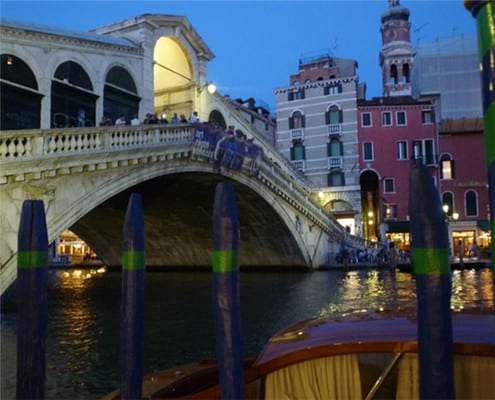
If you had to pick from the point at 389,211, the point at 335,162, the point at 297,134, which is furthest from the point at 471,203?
the point at 297,134

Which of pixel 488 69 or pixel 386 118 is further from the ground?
pixel 386 118

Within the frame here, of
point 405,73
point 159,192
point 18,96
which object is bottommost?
point 159,192

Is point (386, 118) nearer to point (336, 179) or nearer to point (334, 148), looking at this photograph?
point (334, 148)

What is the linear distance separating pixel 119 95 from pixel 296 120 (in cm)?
1585

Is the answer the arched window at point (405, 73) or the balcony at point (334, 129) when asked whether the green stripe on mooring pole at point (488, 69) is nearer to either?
the balcony at point (334, 129)

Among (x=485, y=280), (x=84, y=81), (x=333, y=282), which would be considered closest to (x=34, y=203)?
(x=84, y=81)

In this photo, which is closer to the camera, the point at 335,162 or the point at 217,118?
the point at 217,118

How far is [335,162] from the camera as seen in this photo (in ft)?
95.7

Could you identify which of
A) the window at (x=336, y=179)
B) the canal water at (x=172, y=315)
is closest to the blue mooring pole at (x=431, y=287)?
the canal water at (x=172, y=315)

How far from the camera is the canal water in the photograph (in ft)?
19.8

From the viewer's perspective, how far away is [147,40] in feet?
56.3

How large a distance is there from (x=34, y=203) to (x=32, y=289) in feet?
1.88

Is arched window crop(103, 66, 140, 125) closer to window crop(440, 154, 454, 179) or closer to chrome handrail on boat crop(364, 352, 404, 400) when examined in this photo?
chrome handrail on boat crop(364, 352, 404, 400)

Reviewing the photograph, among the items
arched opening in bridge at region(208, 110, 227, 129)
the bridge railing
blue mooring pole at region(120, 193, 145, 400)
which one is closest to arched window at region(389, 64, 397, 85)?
arched opening in bridge at region(208, 110, 227, 129)
